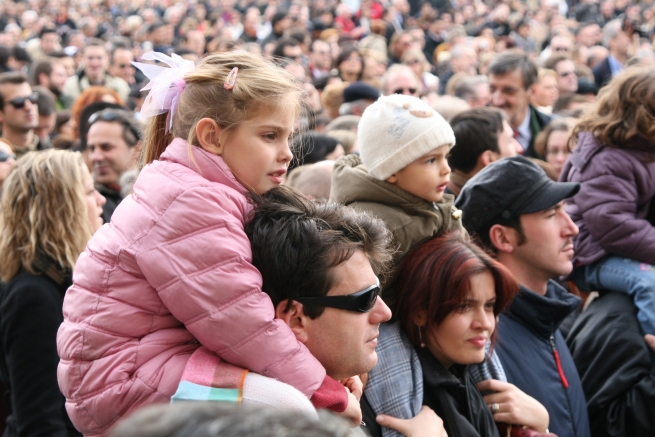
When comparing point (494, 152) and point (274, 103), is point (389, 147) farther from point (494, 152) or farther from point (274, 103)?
point (494, 152)

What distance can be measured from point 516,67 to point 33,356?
14.5ft

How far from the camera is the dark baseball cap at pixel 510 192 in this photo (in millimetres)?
3436

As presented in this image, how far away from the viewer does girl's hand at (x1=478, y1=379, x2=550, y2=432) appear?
2.90 metres

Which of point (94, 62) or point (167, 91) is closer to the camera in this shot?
point (167, 91)

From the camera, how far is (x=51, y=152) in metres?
3.67

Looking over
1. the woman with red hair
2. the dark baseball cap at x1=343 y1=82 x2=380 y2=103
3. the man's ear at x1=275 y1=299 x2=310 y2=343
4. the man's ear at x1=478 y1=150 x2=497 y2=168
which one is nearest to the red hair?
the woman with red hair

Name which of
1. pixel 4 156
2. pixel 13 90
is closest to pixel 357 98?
pixel 13 90

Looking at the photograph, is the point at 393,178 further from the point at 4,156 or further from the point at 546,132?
the point at 546,132

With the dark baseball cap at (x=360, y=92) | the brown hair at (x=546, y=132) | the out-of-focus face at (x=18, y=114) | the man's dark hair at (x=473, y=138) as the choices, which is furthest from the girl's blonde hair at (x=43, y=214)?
the dark baseball cap at (x=360, y=92)

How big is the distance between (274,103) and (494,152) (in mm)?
2395

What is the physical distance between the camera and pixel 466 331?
2.79 meters

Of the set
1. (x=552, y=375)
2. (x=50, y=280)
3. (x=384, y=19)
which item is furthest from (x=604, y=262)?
(x=384, y=19)

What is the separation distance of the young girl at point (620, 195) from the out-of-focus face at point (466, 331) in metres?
1.16

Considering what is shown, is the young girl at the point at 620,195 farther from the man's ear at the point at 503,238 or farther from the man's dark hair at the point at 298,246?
the man's dark hair at the point at 298,246
